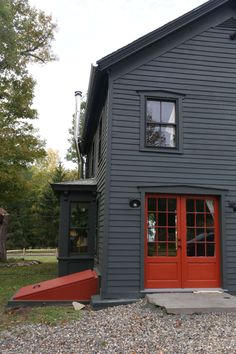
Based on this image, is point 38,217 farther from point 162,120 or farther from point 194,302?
point 194,302

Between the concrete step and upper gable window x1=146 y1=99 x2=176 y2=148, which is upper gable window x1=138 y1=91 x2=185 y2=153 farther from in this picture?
the concrete step

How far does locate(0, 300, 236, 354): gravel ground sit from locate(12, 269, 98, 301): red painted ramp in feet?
3.96

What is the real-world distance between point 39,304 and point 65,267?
2.58 meters

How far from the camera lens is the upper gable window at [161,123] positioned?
25.9 feet

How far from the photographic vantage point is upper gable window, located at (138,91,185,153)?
7.83 meters

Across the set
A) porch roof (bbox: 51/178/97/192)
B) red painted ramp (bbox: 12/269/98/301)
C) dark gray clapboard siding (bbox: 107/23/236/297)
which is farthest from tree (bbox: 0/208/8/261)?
dark gray clapboard siding (bbox: 107/23/236/297)

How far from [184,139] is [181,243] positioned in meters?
2.27

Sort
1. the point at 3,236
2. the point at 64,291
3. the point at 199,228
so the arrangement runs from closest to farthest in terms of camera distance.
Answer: the point at 64,291 → the point at 199,228 → the point at 3,236

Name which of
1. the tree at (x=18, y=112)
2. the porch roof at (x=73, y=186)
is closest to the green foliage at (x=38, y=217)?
the tree at (x=18, y=112)

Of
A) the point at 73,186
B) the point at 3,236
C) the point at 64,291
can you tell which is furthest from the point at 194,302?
the point at 3,236

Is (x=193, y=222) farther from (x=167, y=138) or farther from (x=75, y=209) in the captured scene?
(x=75, y=209)

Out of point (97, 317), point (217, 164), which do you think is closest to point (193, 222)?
point (217, 164)

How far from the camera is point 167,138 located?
7.96 metres

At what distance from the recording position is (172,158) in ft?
25.5
